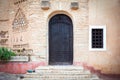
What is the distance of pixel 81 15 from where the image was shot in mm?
14297

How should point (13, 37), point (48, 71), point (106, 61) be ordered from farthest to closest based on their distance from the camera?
point (13, 37) < point (106, 61) < point (48, 71)

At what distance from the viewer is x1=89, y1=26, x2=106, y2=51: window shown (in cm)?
1419

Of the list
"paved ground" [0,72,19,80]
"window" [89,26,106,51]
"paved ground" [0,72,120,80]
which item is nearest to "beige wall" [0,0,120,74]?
"window" [89,26,106,51]

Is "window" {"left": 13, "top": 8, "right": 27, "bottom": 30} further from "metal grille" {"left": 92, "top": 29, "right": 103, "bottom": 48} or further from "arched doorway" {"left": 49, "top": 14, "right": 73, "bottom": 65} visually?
"metal grille" {"left": 92, "top": 29, "right": 103, "bottom": 48}

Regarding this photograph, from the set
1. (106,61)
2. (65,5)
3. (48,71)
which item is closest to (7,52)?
(48,71)

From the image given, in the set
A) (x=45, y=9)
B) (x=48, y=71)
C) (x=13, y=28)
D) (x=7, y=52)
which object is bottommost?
(x=48, y=71)

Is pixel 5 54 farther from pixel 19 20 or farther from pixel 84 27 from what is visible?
pixel 84 27

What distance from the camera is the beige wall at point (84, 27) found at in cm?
1409

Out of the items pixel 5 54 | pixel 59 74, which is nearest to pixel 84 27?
pixel 59 74

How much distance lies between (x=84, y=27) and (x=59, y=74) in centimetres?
314

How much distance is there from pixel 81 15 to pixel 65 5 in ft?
3.22

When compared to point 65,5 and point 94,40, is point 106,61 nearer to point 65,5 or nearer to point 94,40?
point 94,40

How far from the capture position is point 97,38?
14328 millimetres

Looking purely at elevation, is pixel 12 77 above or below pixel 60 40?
below
